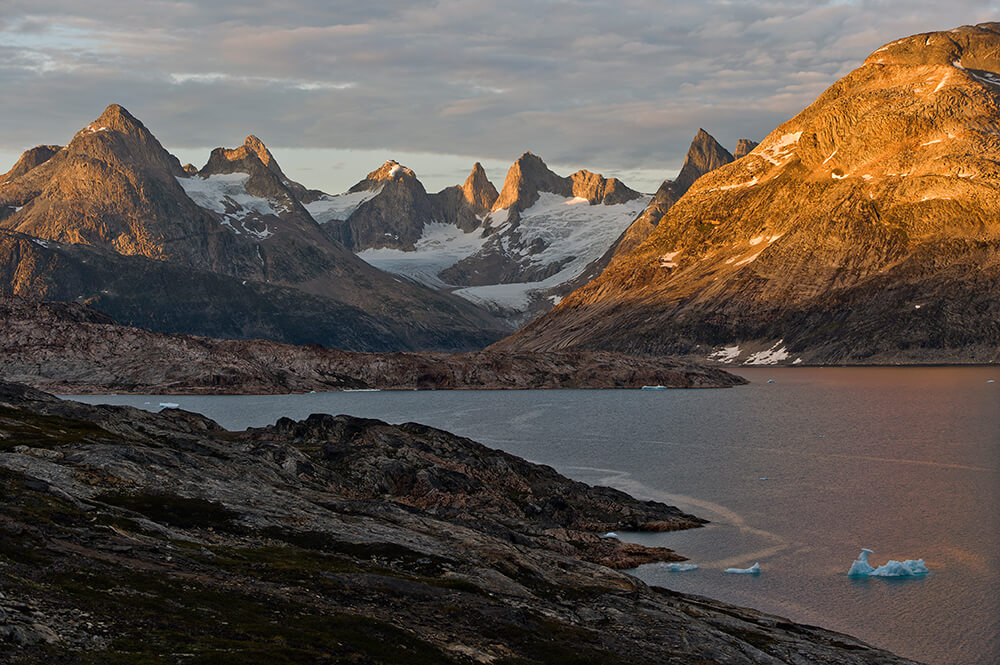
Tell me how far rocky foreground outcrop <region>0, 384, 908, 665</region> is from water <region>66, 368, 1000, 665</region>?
23.7 feet

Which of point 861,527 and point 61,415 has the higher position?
point 61,415

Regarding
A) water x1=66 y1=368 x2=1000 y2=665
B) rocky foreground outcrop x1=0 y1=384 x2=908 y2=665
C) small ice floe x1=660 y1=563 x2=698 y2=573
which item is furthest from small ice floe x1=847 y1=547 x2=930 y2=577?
rocky foreground outcrop x1=0 y1=384 x2=908 y2=665

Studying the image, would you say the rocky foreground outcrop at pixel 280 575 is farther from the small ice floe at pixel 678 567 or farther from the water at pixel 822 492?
the water at pixel 822 492

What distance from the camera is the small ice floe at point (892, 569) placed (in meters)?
63.6

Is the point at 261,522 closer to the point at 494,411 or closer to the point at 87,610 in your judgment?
the point at 87,610

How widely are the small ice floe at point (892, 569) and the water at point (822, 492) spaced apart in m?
0.88

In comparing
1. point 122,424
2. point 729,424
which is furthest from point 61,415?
point 729,424

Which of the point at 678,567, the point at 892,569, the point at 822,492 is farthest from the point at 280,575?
the point at 822,492

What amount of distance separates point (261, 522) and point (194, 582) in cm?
1349

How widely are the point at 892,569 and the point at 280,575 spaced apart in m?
41.6

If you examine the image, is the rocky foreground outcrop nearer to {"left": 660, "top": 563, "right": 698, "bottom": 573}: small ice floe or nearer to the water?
{"left": 660, "top": 563, "right": 698, "bottom": 573}: small ice floe

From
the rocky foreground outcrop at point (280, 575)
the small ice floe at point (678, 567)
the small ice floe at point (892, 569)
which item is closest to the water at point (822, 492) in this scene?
the small ice floe at point (678, 567)

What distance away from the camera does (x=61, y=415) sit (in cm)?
7269

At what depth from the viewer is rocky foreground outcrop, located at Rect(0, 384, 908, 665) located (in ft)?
105
